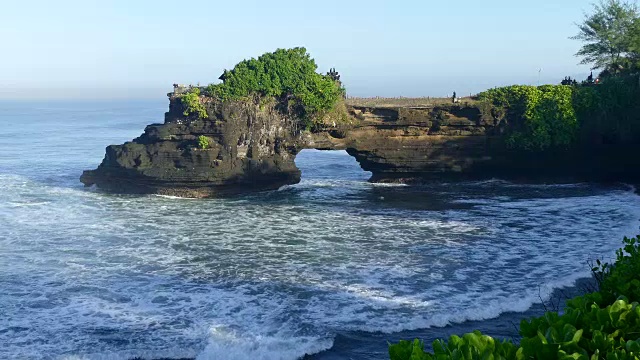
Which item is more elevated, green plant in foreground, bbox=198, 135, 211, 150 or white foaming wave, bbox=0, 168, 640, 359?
green plant in foreground, bbox=198, 135, 211, 150

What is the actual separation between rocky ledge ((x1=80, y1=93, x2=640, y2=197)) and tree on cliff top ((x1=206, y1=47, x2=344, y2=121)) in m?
0.80

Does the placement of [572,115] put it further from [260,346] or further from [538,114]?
[260,346]

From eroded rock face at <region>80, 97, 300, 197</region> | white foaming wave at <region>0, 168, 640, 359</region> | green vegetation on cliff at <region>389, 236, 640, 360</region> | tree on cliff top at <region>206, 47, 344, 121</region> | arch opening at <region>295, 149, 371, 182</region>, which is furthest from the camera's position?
arch opening at <region>295, 149, 371, 182</region>

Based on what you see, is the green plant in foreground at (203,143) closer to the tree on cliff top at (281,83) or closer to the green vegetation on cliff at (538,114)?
the tree on cliff top at (281,83)

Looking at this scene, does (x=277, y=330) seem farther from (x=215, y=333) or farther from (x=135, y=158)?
(x=135, y=158)

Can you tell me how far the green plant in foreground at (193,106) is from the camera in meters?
35.5

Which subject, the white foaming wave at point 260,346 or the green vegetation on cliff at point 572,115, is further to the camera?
the green vegetation on cliff at point 572,115

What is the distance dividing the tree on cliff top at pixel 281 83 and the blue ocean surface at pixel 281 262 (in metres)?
5.27

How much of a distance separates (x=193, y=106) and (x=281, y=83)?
5286 mm

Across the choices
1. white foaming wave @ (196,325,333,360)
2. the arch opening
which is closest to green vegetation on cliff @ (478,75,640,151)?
the arch opening

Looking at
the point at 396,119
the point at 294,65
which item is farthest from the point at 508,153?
the point at 294,65

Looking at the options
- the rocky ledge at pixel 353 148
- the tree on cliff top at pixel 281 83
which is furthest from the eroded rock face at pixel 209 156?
the tree on cliff top at pixel 281 83

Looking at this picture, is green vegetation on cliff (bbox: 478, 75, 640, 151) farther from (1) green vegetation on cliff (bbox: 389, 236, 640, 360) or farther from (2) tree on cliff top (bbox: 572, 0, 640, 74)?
(1) green vegetation on cliff (bbox: 389, 236, 640, 360)

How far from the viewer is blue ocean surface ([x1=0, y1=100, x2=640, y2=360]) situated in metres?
15.7
